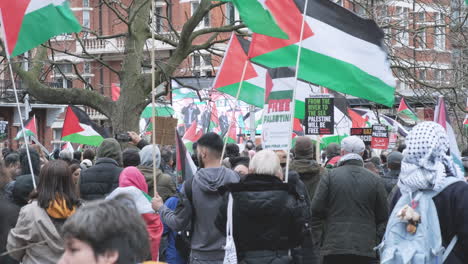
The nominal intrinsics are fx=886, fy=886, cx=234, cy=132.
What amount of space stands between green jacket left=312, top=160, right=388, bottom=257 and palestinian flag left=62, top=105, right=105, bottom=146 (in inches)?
344

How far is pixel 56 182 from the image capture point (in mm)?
6367

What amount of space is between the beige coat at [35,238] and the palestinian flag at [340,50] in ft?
11.2

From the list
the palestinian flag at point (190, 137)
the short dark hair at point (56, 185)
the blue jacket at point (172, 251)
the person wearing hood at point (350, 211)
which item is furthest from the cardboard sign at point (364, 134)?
the short dark hair at point (56, 185)

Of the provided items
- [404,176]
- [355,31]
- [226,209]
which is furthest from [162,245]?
[404,176]

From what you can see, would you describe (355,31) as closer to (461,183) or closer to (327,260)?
(327,260)

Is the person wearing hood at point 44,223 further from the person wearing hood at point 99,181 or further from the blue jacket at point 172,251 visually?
the blue jacket at point 172,251

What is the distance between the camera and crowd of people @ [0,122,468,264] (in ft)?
11.1

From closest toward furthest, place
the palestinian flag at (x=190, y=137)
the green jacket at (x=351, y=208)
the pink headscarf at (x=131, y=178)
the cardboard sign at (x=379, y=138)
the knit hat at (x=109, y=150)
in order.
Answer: the pink headscarf at (x=131, y=178)
the green jacket at (x=351, y=208)
the knit hat at (x=109, y=150)
the palestinian flag at (x=190, y=137)
the cardboard sign at (x=379, y=138)

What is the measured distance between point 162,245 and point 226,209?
2.06 meters

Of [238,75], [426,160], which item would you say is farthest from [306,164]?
[426,160]

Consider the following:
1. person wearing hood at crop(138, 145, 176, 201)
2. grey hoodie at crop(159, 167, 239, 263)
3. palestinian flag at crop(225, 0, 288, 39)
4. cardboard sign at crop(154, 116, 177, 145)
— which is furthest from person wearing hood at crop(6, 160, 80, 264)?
cardboard sign at crop(154, 116, 177, 145)

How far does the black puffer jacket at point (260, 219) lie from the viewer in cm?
646

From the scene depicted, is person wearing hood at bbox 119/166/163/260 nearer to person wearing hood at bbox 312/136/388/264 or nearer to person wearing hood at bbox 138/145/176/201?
person wearing hood at bbox 138/145/176/201

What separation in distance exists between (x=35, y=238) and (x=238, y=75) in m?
6.28
